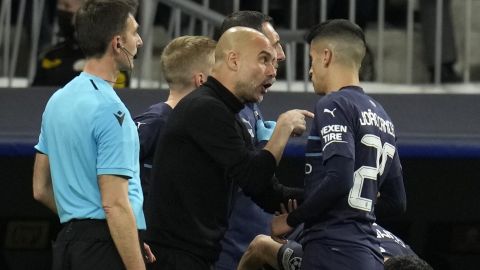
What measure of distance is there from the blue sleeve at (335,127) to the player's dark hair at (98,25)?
779 mm

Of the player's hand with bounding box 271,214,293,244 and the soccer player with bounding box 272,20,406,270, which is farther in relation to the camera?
the player's hand with bounding box 271,214,293,244

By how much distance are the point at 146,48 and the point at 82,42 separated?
10.1 feet

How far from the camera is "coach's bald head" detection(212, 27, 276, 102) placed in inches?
165

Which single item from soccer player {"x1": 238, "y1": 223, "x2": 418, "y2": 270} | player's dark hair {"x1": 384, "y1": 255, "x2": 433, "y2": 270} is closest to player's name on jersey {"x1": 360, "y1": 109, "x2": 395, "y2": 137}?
player's dark hair {"x1": 384, "y1": 255, "x2": 433, "y2": 270}

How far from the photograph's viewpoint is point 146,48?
696 cm

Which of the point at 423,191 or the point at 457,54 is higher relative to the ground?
the point at 457,54

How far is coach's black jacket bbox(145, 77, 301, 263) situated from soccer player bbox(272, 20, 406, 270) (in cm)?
20

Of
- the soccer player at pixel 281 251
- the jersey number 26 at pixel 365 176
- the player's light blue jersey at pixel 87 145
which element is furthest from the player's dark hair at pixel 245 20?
the player's light blue jersey at pixel 87 145

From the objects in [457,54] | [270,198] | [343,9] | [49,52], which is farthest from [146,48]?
[270,198]

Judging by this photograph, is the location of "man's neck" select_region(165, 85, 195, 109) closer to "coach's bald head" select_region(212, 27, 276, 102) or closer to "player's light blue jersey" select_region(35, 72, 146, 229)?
"coach's bald head" select_region(212, 27, 276, 102)

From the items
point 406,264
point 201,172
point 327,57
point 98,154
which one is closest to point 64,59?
point 327,57

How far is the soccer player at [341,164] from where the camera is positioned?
4.12m

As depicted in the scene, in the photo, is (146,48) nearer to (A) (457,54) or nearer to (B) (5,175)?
(B) (5,175)

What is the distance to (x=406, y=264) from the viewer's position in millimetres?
4117
